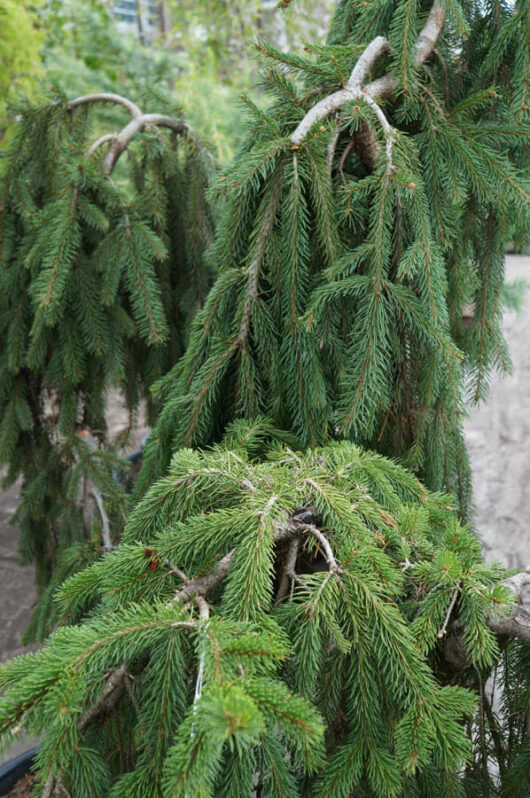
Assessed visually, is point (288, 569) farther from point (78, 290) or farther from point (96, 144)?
point (96, 144)

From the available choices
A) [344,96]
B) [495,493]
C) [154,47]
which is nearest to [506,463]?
[495,493]

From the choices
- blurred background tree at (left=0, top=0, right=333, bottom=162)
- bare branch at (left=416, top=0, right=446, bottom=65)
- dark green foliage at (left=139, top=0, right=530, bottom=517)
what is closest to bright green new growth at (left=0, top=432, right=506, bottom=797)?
dark green foliage at (left=139, top=0, right=530, bottom=517)

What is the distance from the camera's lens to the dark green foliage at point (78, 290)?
1711mm

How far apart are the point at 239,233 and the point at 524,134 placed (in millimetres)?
613

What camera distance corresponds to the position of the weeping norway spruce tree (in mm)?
675

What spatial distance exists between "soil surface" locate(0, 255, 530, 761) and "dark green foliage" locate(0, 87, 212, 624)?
1183 mm

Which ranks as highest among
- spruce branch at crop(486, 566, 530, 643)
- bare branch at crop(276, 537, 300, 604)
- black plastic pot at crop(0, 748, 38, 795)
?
bare branch at crop(276, 537, 300, 604)

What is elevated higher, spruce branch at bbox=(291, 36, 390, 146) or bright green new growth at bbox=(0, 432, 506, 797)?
spruce branch at bbox=(291, 36, 390, 146)

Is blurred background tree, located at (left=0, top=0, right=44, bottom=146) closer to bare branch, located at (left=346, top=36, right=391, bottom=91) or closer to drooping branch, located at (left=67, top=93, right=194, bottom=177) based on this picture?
drooping branch, located at (left=67, top=93, right=194, bottom=177)

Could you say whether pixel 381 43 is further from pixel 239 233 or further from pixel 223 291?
pixel 223 291

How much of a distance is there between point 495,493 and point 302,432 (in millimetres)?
3352

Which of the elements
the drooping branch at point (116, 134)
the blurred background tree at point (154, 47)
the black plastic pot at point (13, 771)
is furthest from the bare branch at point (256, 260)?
the blurred background tree at point (154, 47)

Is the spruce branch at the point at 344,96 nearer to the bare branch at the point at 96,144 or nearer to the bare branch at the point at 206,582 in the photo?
the bare branch at the point at 206,582

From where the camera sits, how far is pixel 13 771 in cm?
183
